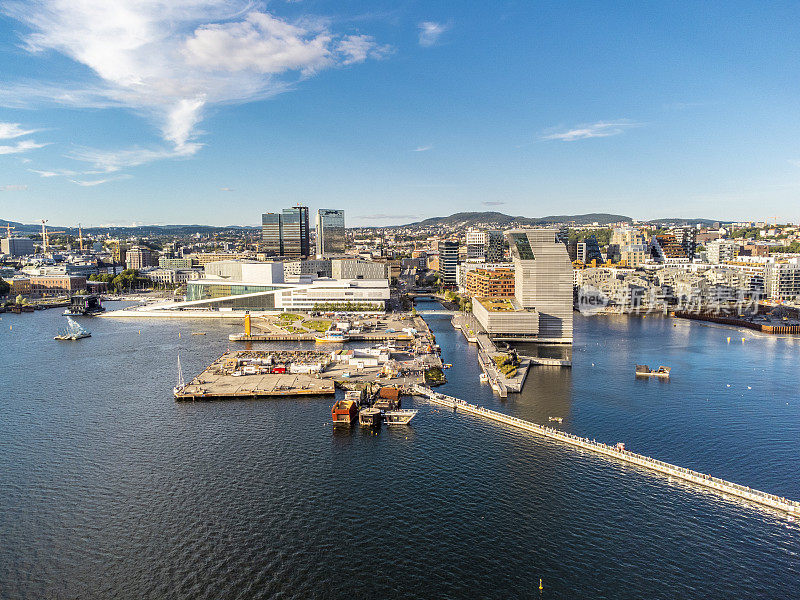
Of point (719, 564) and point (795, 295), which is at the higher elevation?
point (795, 295)

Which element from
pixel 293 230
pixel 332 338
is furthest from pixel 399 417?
pixel 293 230

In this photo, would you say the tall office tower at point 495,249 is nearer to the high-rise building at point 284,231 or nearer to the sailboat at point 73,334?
the high-rise building at point 284,231

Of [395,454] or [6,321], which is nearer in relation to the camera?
[395,454]

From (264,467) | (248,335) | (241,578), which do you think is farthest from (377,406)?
(248,335)

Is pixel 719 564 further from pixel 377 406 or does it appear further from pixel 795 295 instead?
pixel 795 295

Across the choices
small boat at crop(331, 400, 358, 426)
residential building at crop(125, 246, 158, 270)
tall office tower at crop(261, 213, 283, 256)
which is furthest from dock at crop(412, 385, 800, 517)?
residential building at crop(125, 246, 158, 270)

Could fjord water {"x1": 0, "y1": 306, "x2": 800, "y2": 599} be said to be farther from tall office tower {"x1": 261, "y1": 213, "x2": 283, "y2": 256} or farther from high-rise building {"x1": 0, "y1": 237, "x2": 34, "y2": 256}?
high-rise building {"x1": 0, "y1": 237, "x2": 34, "y2": 256}

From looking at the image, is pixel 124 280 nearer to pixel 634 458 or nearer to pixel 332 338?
pixel 332 338

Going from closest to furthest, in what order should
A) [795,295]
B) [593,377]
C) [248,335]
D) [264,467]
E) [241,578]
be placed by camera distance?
[241,578]
[264,467]
[593,377]
[248,335]
[795,295]
